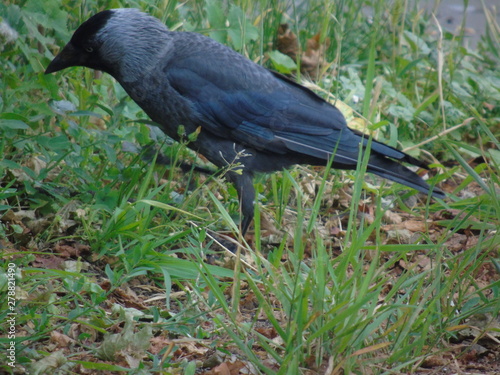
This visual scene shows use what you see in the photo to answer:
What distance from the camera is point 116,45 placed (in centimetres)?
417

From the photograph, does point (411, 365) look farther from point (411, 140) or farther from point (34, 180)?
point (411, 140)

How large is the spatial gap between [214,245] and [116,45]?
128cm

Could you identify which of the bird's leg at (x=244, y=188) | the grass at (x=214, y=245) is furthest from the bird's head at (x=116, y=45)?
the bird's leg at (x=244, y=188)

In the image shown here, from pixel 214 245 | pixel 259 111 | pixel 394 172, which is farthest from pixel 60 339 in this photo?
pixel 394 172

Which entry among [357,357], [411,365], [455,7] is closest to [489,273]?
[411,365]

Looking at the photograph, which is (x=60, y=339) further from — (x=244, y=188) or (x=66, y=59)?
(x=66, y=59)

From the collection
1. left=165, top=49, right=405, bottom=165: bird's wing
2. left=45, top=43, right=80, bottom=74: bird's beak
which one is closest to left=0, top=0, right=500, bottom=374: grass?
left=45, top=43, right=80, bottom=74: bird's beak

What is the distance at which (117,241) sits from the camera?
346cm

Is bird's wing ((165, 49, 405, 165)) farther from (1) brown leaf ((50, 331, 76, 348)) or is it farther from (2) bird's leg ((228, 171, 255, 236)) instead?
(1) brown leaf ((50, 331, 76, 348))

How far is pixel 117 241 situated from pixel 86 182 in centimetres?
45

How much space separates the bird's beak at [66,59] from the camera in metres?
3.95

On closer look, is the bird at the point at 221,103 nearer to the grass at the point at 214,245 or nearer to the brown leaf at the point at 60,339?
the grass at the point at 214,245

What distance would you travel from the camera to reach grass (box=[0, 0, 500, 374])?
246 centimetres

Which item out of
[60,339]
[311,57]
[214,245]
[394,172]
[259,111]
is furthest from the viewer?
[311,57]
